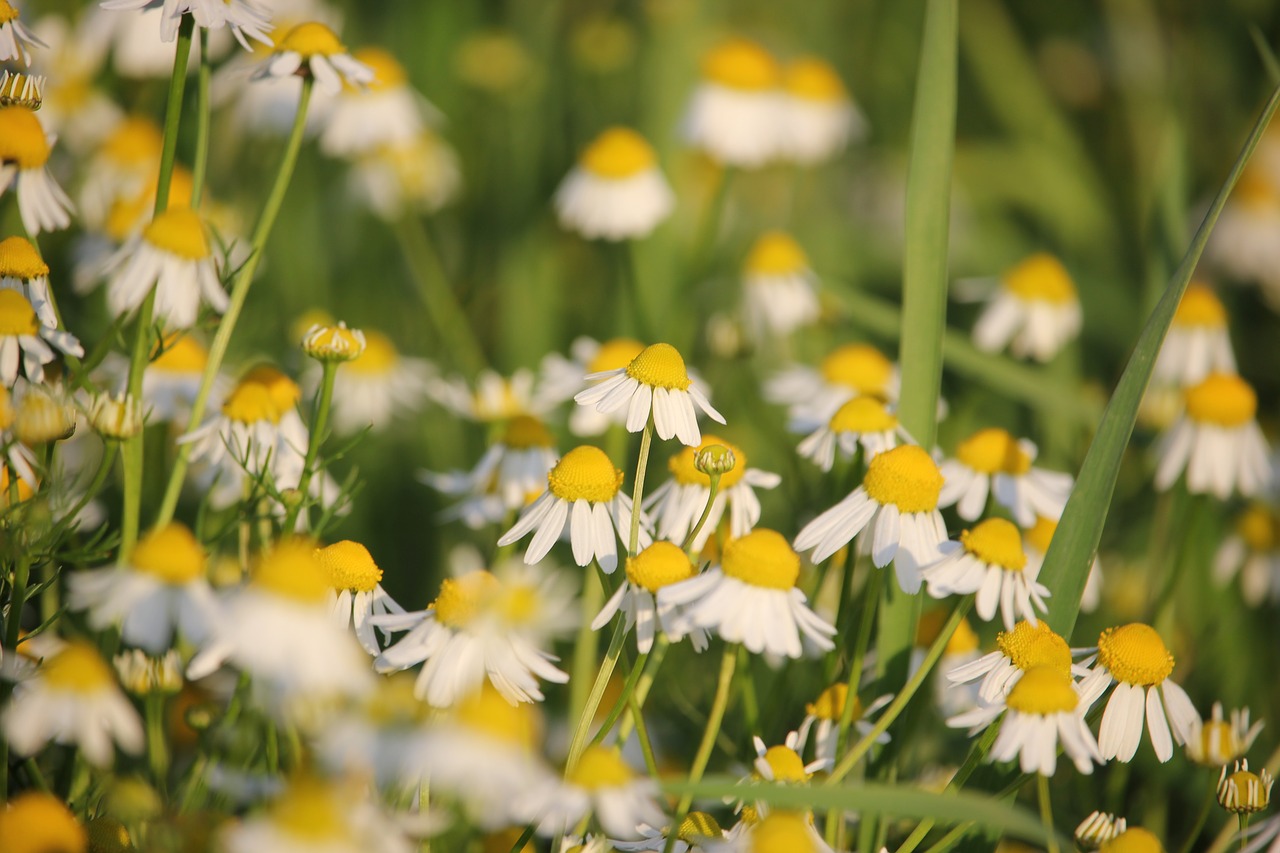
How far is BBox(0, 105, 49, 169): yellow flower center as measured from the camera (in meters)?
0.88

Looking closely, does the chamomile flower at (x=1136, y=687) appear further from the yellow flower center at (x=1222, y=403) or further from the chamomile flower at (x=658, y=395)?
the yellow flower center at (x=1222, y=403)

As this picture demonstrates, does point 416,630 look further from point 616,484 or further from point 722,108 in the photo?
point 722,108

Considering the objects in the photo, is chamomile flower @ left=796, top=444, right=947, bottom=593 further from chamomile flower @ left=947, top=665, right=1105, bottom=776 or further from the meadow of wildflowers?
chamomile flower @ left=947, top=665, right=1105, bottom=776

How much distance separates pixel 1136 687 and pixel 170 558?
2.10ft

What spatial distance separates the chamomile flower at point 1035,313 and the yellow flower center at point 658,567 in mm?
955

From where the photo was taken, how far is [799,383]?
1.37 m

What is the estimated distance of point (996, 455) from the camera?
41.3 inches

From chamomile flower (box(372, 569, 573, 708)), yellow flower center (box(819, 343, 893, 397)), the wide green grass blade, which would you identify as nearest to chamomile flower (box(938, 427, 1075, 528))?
the wide green grass blade

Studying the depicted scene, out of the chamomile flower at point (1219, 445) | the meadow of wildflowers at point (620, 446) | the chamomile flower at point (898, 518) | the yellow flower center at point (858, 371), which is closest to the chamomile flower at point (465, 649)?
the meadow of wildflowers at point (620, 446)

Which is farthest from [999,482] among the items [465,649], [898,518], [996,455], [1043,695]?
[465,649]

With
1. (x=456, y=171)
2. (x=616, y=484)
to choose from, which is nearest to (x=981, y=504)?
(x=616, y=484)

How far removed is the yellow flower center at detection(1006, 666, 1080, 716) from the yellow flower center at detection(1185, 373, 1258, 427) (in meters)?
0.75

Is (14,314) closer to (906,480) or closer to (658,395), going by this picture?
(658,395)

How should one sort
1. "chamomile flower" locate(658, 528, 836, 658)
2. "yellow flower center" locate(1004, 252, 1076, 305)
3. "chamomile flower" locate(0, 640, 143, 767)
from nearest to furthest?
"chamomile flower" locate(0, 640, 143, 767) < "chamomile flower" locate(658, 528, 836, 658) < "yellow flower center" locate(1004, 252, 1076, 305)
